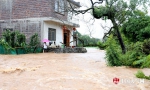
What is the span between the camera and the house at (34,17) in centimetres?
1892

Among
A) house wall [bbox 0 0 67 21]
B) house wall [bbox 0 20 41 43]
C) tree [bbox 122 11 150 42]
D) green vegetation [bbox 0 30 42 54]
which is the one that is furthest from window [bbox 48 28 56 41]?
tree [bbox 122 11 150 42]

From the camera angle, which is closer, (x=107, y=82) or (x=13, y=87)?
(x=13, y=87)

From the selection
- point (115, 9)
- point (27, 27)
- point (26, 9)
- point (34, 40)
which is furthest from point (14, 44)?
point (115, 9)

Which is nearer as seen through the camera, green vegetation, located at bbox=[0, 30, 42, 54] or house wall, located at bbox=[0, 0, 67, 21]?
A: green vegetation, located at bbox=[0, 30, 42, 54]

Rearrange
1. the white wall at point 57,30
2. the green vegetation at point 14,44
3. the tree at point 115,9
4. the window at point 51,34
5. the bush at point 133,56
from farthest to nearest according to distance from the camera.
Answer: the window at point 51,34 → the white wall at point 57,30 → the green vegetation at point 14,44 → the tree at point 115,9 → the bush at point 133,56

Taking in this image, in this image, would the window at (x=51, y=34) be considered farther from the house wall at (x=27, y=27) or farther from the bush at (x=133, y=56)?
the bush at (x=133, y=56)

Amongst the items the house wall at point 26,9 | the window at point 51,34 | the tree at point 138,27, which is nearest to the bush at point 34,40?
the window at point 51,34

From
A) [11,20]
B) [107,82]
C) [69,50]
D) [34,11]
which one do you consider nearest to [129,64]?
[107,82]

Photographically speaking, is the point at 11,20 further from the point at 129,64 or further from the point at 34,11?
the point at 129,64

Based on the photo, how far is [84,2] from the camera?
13906 millimetres

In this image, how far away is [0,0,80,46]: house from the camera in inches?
745

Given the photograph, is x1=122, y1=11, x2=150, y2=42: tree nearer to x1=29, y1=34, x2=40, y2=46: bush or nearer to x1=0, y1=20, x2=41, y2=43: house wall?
x1=29, y1=34, x2=40, y2=46: bush

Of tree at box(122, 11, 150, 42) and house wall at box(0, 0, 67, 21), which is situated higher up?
house wall at box(0, 0, 67, 21)

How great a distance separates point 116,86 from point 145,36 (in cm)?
1060
